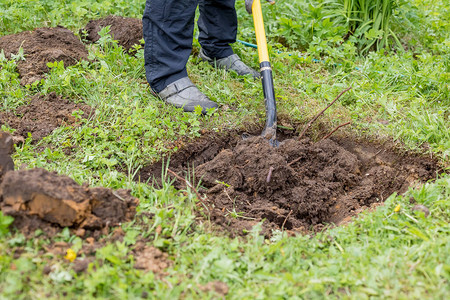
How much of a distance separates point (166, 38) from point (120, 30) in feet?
3.38

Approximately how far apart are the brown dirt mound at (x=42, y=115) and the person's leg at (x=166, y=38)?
55cm

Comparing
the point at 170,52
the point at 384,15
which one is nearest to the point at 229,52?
the point at 170,52

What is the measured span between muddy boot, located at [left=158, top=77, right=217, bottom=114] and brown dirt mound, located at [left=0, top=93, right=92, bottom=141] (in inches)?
21.9

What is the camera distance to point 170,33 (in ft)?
9.34

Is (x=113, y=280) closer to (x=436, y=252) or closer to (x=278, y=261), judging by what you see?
(x=278, y=261)

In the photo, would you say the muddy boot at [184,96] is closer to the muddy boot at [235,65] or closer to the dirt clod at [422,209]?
the muddy boot at [235,65]

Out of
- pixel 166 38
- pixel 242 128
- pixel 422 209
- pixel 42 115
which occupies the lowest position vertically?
pixel 422 209

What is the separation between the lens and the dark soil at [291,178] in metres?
2.28

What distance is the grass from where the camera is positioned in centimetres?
165

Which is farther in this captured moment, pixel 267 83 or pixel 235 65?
pixel 235 65

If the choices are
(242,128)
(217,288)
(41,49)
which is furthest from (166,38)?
(217,288)

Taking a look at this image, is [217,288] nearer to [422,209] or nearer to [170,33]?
[422,209]

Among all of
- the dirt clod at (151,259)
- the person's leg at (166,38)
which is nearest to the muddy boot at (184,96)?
the person's leg at (166,38)

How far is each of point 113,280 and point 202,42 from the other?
246 cm
